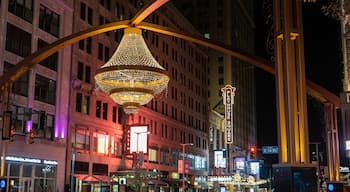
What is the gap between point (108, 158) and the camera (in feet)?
196

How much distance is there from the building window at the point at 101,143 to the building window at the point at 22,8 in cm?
1671

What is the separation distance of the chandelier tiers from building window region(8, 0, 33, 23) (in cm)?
1887

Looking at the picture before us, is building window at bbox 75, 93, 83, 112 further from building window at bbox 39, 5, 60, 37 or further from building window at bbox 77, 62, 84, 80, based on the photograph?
building window at bbox 39, 5, 60, 37

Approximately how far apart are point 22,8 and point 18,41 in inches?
130

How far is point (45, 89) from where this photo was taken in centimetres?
4859

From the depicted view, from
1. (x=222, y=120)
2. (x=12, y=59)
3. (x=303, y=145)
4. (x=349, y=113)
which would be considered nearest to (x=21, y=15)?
(x=12, y=59)

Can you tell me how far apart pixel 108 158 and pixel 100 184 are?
3.75 metres

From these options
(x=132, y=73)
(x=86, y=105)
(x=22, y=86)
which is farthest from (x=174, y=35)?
(x=86, y=105)

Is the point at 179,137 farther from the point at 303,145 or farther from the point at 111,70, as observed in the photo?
the point at 303,145

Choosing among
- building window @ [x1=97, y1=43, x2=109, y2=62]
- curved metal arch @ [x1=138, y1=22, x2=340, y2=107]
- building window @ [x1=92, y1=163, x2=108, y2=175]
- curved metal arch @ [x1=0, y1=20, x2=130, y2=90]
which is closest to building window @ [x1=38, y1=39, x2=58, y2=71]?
building window @ [x1=97, y1=43, x2=109, y2=62]

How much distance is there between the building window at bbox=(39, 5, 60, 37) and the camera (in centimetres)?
4874

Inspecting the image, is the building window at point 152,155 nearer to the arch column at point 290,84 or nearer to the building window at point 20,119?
the building window at point 20,119

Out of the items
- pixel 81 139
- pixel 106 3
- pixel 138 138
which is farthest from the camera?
pixel 106 3

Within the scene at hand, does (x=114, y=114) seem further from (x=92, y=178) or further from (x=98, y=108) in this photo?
(x=92, y=178)
